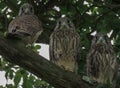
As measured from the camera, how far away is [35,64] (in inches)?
213

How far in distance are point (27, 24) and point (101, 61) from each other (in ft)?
5.13

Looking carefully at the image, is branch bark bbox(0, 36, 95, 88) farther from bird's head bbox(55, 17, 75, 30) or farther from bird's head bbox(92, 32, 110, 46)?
bird's head bbox(55, 17, 75, 30)

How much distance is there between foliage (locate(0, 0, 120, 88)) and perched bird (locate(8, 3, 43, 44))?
129mm

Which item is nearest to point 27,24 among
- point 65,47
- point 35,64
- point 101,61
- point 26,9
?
point 26,9

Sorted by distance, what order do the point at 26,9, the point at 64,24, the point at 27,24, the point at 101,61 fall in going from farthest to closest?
the point at 26,9, the point at 27,24, the point at 64,24, the point at 101,61

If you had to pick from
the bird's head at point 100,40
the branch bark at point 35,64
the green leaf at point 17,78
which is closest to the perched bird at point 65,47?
the bird's head at point 100,40

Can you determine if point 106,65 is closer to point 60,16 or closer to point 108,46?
point 108,46

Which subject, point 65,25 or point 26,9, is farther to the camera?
point 26,9

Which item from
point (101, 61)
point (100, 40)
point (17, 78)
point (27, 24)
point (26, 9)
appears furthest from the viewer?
point (26, 9)

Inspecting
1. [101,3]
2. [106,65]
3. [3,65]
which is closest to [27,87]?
[3,65]

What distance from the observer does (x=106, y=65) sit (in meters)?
6.95

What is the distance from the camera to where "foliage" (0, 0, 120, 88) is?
7341mm

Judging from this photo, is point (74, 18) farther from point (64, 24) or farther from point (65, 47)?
point (65, 47)

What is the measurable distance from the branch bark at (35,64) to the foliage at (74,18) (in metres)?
1.64
